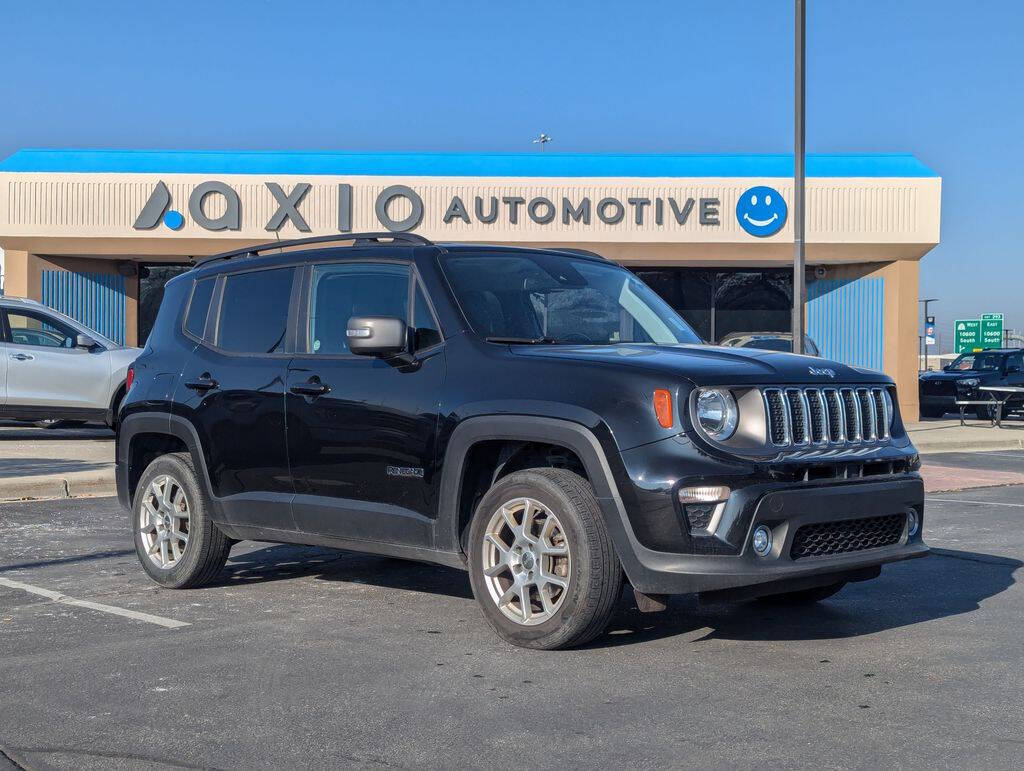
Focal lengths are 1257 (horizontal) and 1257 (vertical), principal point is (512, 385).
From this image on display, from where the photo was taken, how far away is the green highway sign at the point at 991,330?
63625 millimetres

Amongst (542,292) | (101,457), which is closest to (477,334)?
(542,292)

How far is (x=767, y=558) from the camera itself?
5.14m

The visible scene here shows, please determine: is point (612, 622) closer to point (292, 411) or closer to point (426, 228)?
point (292, 411)

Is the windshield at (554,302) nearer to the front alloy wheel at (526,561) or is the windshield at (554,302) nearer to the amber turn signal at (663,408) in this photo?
the front alloy wheel at (526,561)

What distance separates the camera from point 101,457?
14.0 metres

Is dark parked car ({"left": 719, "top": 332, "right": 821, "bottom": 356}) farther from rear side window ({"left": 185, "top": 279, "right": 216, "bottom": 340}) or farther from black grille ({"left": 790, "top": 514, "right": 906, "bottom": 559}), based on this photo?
black grille ({"left": 790, "top": 514, "right": 906, "bottom": 559})

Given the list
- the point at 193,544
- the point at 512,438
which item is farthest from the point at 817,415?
the point at 193,544

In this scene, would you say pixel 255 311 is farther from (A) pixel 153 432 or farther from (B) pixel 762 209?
(B) pixel 762 209

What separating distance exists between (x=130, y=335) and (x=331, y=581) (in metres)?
19.6

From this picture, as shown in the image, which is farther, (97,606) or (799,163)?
(799,163)

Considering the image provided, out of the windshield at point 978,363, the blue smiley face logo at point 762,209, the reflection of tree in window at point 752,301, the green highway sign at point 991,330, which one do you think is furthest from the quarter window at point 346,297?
the green highway sign at point 991,330

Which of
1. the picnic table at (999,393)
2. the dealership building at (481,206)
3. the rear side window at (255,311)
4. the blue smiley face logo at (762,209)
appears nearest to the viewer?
the rear side window at (255,311)

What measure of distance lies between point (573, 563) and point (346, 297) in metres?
2.09

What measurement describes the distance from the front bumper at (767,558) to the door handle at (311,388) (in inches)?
70.2
